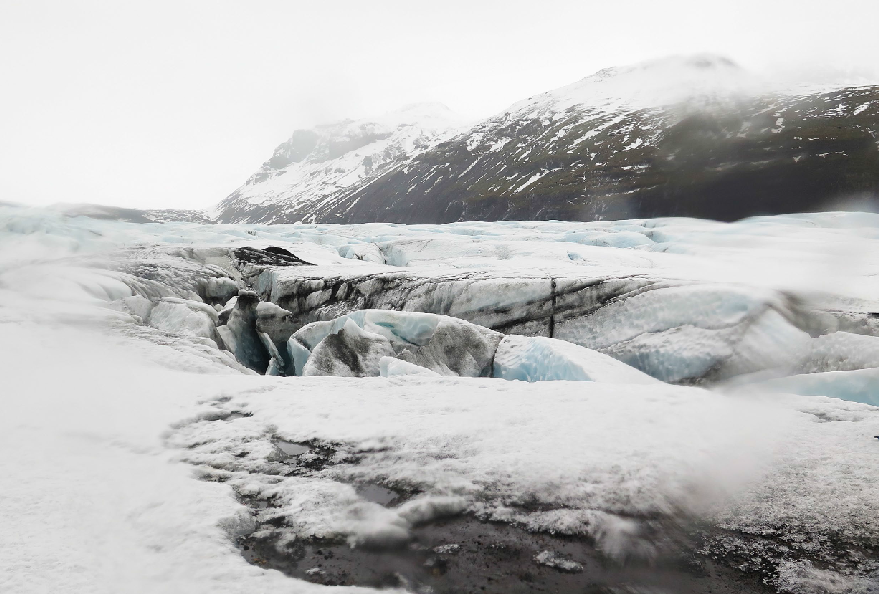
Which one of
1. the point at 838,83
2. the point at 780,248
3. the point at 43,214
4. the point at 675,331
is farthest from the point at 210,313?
the point at 838,83

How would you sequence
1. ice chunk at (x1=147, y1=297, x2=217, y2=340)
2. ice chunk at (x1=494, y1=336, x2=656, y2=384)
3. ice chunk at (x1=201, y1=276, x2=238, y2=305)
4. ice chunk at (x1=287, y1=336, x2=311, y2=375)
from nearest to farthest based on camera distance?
ice chunk at (x1=494, y1=336, x2=656, y2=384)
ice chunk at (x1=287, y1=336, x2=311, y2=375)
ice chunk at (x1=147, y1=297, x2=217, y2=340)
ice chunk at (x1=201, y1=276, x2=238, y2=305)

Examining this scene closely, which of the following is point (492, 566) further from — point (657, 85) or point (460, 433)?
point (657, 85)

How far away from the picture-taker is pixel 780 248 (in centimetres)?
1895

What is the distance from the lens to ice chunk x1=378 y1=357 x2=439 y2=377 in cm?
839

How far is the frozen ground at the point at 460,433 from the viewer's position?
3613 mm

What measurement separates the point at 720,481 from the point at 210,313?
14.5 m

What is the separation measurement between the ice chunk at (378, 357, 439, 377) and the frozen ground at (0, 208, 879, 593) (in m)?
0.06

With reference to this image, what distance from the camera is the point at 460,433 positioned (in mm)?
5414

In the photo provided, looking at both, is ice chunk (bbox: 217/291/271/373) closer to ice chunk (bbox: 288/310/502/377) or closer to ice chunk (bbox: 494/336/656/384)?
ice chunk (bbox: 288/310/502/377)

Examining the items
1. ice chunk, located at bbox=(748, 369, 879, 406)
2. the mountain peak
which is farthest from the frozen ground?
the mountain peak

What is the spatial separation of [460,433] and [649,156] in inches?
3903

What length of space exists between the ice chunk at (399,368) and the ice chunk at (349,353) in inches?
47.8

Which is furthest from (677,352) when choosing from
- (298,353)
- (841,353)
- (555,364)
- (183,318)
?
(183,318)

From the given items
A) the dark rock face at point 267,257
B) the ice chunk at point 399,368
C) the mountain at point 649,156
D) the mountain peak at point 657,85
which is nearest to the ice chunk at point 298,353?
the ice chunk at point 399,368
